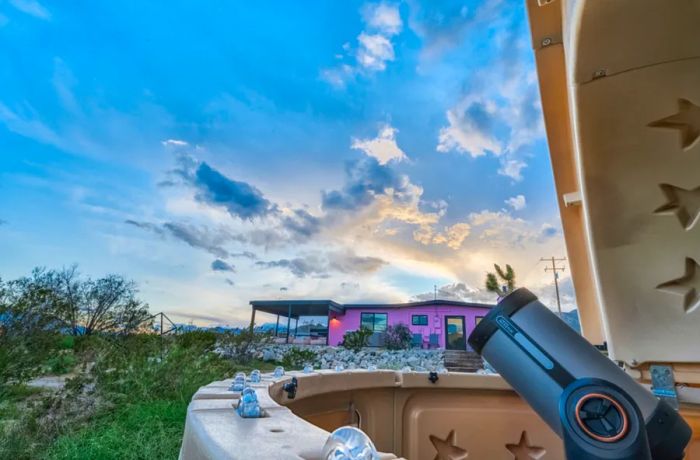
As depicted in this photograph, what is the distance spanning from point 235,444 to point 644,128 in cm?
183

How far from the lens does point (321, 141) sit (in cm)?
617

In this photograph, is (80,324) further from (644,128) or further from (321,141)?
(644,128)

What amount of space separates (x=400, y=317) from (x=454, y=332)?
89.8 inches

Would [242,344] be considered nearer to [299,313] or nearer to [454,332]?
[454,332]

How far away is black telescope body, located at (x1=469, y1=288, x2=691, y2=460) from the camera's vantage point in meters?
0.59

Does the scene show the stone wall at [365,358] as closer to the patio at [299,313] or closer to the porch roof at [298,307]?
the porch roof at [298,307]

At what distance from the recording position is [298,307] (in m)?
15.7

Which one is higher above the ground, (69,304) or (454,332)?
(454,332)

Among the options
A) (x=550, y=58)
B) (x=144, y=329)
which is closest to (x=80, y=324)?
(x=144, y=329)

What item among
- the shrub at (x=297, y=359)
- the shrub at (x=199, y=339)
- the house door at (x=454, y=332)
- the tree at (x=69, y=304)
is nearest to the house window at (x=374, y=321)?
the house door at (x=454, y=332)

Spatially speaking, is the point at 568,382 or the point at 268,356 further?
the point at 268,356

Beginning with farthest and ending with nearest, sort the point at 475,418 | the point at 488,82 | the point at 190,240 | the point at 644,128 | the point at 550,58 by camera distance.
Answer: the point at 190,240, the point at 488,82, the point at 475,418, the point at 550,58, the point at 644,128

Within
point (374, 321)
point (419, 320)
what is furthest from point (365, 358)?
point (374, 321)

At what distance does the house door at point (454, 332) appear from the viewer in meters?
14.1
